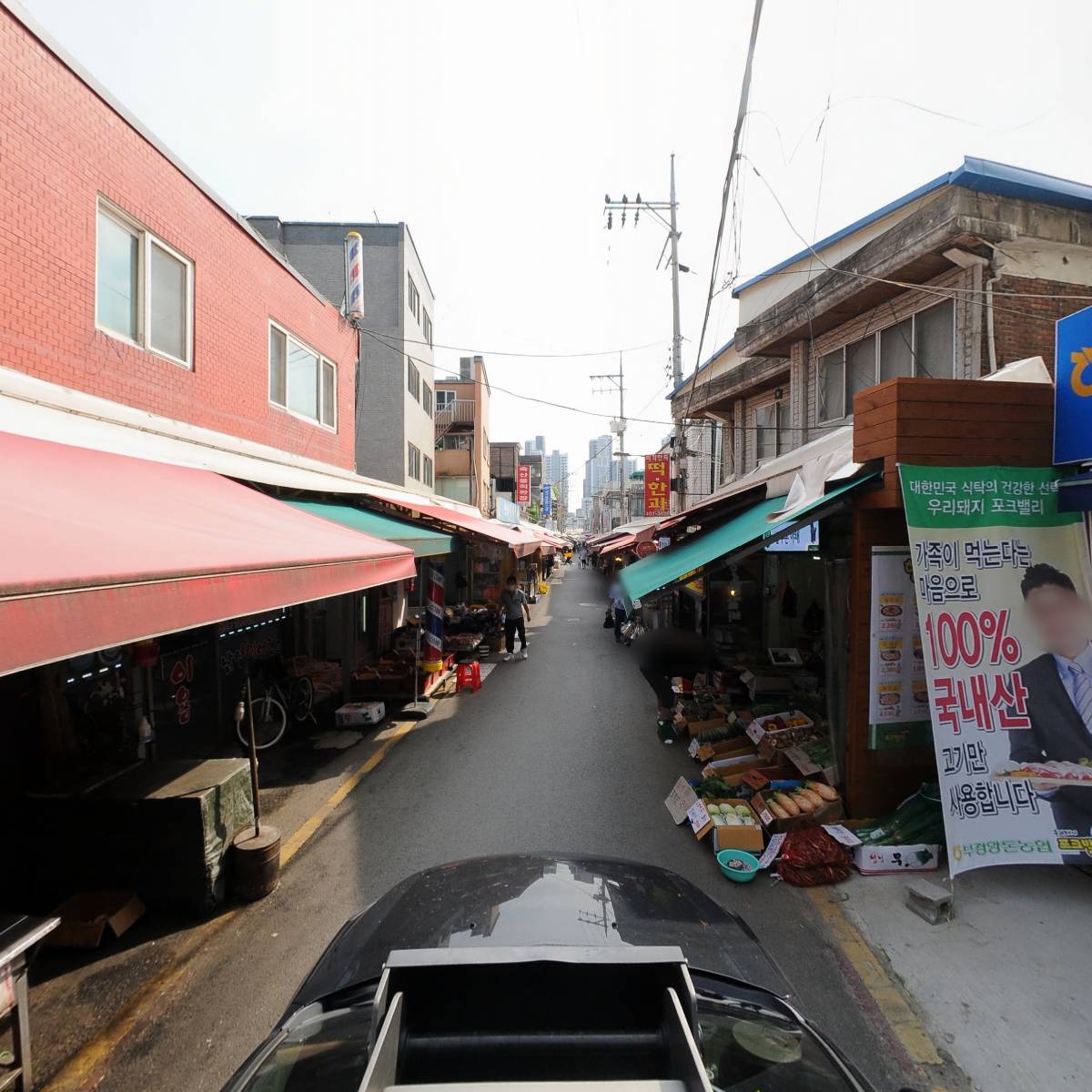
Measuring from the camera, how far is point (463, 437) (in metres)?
41.0

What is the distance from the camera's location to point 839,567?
587cm

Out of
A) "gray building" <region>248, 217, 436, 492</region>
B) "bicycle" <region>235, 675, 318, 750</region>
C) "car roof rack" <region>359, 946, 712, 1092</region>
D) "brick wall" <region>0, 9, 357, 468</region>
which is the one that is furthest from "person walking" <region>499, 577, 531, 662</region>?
"car roof rack" <region>359, 946, 712, 1092</region>

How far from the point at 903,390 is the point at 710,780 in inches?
164

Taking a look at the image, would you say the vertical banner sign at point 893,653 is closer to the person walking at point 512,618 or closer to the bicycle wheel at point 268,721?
the bicycle wheel at point 268,721

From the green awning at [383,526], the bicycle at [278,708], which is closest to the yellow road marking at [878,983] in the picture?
the green awning at [383,526]

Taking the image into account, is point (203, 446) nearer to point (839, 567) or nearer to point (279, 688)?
point (279, 688)

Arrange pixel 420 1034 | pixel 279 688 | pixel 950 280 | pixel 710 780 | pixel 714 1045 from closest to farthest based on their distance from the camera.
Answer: pixel 420 1034 → pixel 714 1045 → pixel 710 780 → pixel 950 280 → pixel 279 688

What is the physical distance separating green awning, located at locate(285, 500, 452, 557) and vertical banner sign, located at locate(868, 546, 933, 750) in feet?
18.4

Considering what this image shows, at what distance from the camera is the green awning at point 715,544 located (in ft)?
18.1

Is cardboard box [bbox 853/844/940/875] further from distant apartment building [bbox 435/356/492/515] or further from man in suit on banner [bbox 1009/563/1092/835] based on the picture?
distant apartment building [bbox 435/356/492/515]

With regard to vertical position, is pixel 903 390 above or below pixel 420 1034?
above

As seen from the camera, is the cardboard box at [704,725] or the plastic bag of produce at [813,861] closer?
the plastic bag of produce at [813,861]

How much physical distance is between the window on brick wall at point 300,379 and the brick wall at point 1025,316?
11433mm

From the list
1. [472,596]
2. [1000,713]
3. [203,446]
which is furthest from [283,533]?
[472,596]
